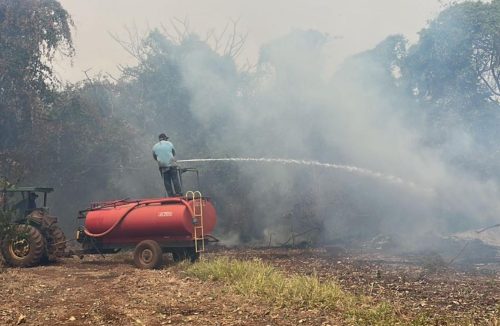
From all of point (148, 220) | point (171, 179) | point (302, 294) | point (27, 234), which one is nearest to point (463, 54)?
point (171, 179)

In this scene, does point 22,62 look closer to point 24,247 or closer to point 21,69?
point 21,69

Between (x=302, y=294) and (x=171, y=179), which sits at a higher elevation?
(x=171, y=179)

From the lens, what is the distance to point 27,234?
11.2 m

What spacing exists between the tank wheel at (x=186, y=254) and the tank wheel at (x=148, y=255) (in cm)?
56

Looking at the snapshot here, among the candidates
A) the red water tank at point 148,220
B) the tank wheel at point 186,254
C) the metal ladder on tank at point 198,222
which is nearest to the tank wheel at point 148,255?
the red water tank at point 148,220

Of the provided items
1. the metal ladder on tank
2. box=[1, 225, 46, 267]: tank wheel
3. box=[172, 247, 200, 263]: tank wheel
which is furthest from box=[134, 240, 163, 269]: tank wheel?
box=[1, 225, 46, 267]: tank wheel

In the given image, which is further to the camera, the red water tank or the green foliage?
the green foliage

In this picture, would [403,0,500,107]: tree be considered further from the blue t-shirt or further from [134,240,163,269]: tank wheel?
[134,240,163,269]: tank wheel

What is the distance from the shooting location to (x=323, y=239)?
60.7 ft

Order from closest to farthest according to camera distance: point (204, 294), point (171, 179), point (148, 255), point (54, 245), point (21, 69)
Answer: point (204, 294) < point (148, 255) < point (54, 245) < point (171, 179) < point (21, 69)

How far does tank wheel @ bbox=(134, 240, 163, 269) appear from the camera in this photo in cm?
1075

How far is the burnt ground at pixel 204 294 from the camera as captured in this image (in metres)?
6.27

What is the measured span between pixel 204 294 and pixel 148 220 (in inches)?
148

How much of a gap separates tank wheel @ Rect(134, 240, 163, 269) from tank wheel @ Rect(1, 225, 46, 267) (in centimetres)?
241
